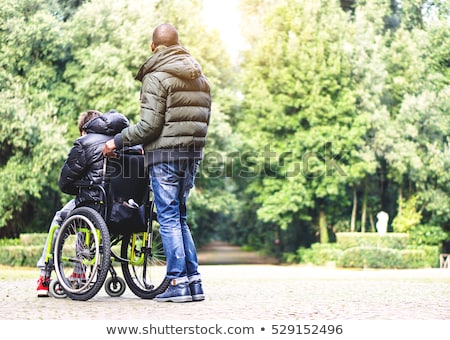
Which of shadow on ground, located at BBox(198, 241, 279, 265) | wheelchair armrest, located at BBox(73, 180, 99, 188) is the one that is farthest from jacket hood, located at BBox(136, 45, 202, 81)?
shadow on ground, located at BBox(198, 241, 279, 265)

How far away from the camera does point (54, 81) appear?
91.2ft

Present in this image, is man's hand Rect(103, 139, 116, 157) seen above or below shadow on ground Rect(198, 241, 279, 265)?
above

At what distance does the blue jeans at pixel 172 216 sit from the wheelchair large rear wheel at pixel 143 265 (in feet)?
0.71

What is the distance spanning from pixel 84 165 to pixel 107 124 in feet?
1.50

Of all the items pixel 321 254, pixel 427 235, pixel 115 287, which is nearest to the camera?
pixel 115 287

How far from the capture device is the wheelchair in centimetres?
617


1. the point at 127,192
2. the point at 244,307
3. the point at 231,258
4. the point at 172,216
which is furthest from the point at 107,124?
the point at 231,258

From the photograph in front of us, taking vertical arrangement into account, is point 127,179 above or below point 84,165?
below

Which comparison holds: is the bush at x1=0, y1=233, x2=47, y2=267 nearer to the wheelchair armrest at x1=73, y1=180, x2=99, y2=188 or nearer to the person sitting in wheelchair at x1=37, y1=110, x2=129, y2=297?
the person sitting in wheelchair at x1=37, y1=110, x2=129, y2=297

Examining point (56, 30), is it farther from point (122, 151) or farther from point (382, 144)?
point (122, 151)

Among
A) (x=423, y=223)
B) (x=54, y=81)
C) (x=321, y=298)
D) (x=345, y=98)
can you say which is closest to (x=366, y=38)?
(x=345, y=98)

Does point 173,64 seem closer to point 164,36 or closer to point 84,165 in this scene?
point 164,36

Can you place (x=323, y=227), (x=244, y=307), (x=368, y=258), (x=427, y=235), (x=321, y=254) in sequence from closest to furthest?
(x=244, y=307), (x=368, y=258), (x=321, y=254), (x=427, y=235), (x=323, y=227)

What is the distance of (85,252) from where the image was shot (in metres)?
6.21
